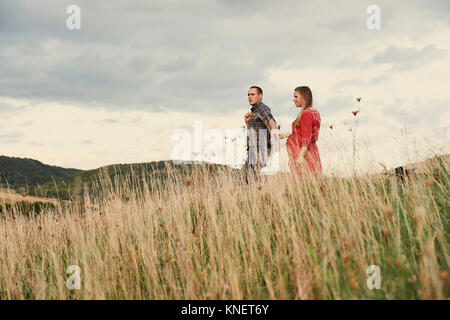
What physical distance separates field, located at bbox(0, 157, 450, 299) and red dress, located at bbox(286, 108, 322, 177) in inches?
18.0

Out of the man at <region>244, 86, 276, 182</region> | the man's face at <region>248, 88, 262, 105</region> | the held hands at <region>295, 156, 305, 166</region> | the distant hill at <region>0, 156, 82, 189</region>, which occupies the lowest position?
the held hands at <region>295, 156, 305, 166</region>

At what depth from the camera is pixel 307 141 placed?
534 centimetres

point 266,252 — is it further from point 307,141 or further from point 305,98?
point 305,98

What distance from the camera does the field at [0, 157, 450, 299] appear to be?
98.9 inches

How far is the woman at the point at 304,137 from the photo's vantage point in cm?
533

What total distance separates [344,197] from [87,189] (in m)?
4.55

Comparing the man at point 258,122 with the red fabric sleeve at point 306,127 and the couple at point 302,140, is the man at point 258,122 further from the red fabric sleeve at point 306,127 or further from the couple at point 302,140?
the red fabric sleeve at point 306,127

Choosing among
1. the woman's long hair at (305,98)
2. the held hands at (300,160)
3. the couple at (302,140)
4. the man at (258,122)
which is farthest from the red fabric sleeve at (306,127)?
the man at (258,122)

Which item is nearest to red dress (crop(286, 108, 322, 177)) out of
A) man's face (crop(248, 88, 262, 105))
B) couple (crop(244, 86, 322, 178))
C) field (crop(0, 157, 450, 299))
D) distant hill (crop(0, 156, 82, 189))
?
couple (crop(244, 86, 322, 178))

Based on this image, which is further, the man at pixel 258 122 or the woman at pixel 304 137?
the man at pixel 258 122

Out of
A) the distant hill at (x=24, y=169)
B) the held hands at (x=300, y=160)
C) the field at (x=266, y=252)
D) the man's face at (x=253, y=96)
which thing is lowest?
the field at (x=266, y=252)

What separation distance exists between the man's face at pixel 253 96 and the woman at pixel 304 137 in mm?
1018

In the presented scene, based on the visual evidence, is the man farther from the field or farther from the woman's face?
the field
